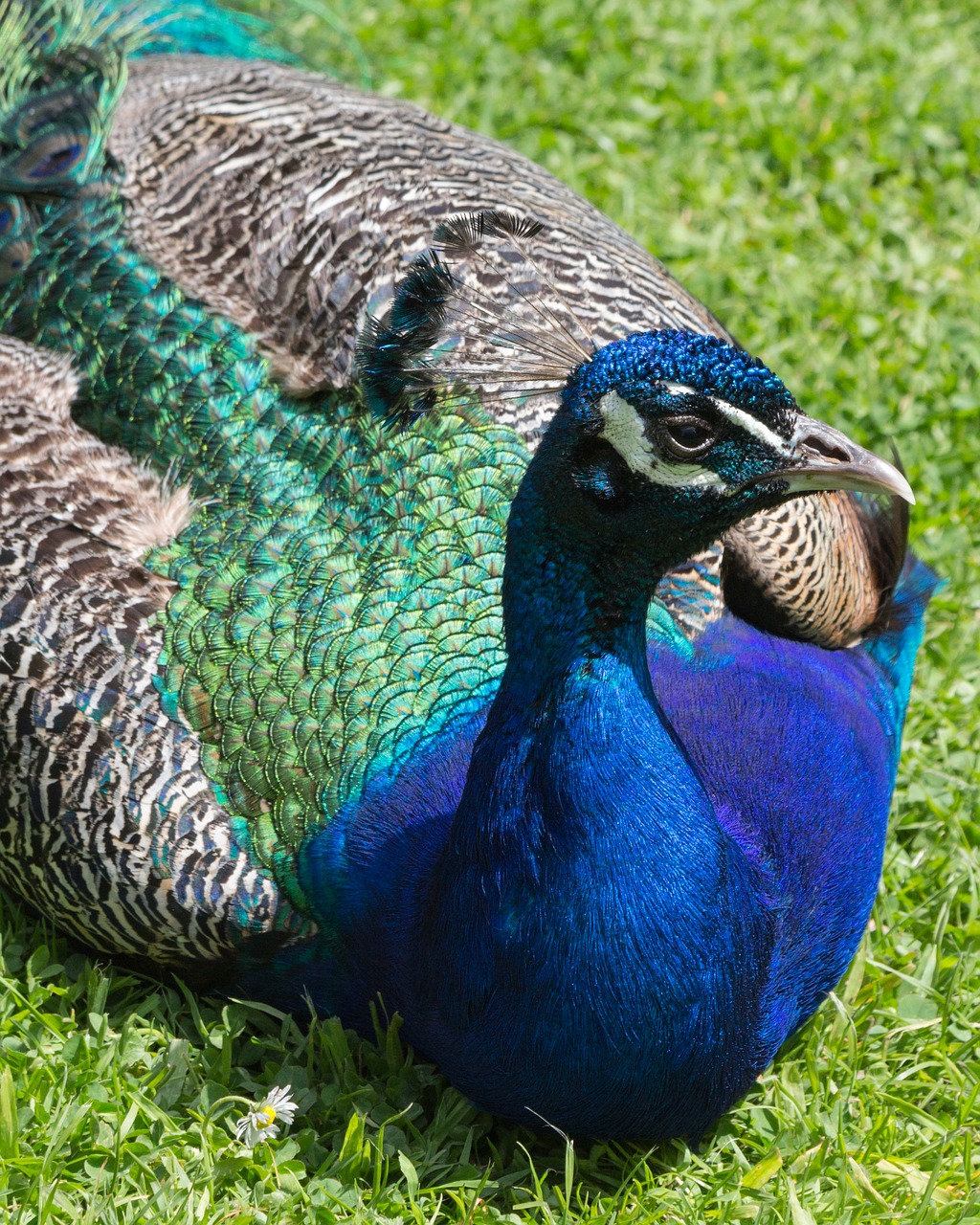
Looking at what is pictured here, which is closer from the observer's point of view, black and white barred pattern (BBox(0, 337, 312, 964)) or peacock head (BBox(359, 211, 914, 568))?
peacock head (BBox(359, 211, 914, 568))

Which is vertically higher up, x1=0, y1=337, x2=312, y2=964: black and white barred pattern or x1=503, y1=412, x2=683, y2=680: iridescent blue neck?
x1=503, y1=412, x2=683, y2=680: iridescent blue neck

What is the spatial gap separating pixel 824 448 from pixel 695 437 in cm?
16

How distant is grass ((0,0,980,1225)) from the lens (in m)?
2.26

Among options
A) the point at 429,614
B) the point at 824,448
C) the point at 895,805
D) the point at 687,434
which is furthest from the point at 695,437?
the point at 895,805

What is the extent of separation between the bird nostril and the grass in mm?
997

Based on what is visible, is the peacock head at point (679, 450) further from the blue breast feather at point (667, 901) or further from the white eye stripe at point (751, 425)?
the blue breast feather at point (667, 901)

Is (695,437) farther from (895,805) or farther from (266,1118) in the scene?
(895,805)

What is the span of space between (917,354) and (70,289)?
2.05 m

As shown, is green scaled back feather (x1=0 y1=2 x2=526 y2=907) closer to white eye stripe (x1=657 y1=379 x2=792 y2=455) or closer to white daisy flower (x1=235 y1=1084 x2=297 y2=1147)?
white daisy flower (x1=235 y1=1084 x2=297 y2=1147)

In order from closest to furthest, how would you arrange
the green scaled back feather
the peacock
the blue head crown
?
the blue head crown, the peacock, the green scaled back feather

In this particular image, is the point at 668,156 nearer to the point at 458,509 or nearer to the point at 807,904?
the point at 458,509

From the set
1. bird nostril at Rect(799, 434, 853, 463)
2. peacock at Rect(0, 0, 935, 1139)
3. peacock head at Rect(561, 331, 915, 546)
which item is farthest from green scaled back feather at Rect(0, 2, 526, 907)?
bird nostril at Rect(799, 434, 853, 463)

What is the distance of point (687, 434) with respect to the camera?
6.19 ft

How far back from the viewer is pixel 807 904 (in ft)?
7.45
